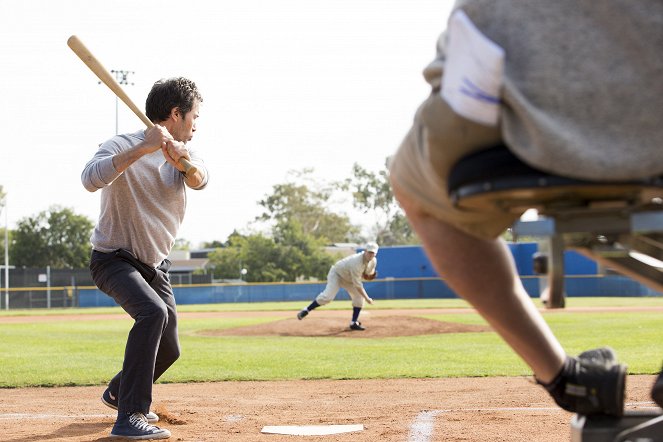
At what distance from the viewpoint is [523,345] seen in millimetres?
2195

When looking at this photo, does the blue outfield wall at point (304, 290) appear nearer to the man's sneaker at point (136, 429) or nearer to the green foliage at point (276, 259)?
the green foliage at point (276, 259)

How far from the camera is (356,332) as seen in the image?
17500 millimetres

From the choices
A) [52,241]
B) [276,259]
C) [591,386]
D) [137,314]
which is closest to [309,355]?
[137,314]

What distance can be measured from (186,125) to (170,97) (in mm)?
192

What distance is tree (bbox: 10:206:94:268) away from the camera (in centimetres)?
7875

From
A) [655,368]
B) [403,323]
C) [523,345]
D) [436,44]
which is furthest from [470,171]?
[403,323]

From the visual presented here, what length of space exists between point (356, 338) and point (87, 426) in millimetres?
11343

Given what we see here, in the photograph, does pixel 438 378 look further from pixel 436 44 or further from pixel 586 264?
pixel 586 264

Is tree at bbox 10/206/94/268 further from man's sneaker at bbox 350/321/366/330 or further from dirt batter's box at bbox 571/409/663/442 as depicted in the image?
dirt batter's box at bbox 571/409/663/442

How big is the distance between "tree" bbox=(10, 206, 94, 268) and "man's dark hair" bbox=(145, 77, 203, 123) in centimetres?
7564

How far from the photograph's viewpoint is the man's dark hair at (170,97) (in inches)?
205

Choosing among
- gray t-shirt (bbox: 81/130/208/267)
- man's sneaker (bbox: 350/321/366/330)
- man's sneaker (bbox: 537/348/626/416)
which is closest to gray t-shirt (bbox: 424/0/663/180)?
man's sneaker (bbox: 537/348/626/416)

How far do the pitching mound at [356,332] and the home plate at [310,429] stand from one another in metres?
11.9

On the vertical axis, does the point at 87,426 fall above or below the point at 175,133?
below
